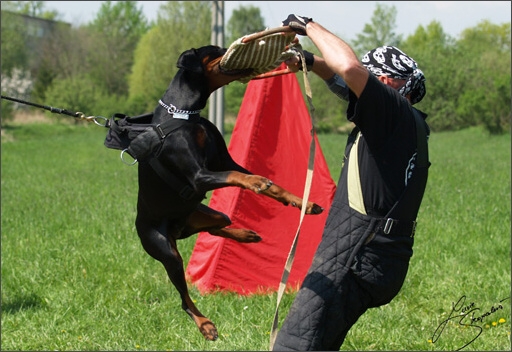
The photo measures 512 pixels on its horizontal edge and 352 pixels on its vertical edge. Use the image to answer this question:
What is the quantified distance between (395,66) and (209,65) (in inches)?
34.1

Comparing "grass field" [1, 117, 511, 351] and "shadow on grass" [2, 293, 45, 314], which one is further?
"shadow on grass" [2, 293, 45, 314]

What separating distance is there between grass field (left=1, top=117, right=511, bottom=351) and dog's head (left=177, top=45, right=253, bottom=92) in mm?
2263

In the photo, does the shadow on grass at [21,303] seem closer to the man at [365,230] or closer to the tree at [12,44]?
the man at [365,230]

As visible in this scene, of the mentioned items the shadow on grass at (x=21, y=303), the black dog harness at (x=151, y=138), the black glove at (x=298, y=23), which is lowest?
the shadow on grass at (x=21, y=303)

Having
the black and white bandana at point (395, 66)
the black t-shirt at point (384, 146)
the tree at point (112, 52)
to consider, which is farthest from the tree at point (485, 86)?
the black t-shirt at point (384, 146)

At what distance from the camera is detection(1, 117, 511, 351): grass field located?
548 centimetres

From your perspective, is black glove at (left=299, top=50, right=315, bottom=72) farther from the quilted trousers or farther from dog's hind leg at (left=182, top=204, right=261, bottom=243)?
dog's hind leg at (left=182, top=204, right=261, bottom=243)

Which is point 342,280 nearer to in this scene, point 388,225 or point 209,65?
point 388,225

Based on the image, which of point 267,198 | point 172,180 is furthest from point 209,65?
point 267,198

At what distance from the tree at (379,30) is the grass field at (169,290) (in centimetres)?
4489

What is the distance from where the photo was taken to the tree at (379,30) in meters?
54.9

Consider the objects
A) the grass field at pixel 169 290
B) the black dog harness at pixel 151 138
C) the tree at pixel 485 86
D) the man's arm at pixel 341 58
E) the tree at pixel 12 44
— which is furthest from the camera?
the tree at pixel 12 44

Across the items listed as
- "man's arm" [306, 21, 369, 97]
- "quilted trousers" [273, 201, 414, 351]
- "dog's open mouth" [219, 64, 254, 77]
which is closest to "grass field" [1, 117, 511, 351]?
"quilted trousers" [273, 201, 414, 351]

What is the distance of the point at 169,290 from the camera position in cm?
662
